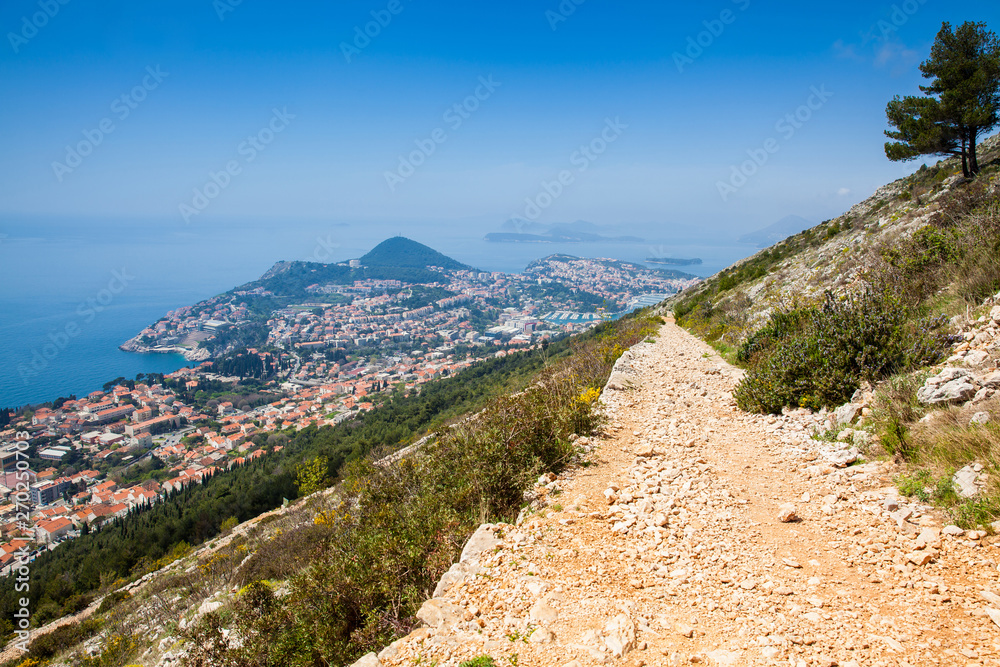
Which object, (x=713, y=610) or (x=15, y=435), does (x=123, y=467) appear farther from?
(x=713, y=610)

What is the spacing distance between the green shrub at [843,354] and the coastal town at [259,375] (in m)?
25.0

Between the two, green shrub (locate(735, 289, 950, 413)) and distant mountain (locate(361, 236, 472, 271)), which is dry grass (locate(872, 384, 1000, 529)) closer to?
green shrub (locate(735, 289, 950, 413))

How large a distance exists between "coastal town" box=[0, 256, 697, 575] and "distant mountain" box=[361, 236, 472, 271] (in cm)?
2075

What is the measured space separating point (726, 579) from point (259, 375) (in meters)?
76.8

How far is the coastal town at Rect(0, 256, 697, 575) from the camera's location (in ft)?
100

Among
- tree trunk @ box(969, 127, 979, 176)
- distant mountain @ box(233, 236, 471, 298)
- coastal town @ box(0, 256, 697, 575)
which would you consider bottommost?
coastal town @ box(0, 256, 697, 575)

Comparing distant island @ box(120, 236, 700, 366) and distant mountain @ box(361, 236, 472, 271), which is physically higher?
distant mountain @ box(361, 236, 472, 271)

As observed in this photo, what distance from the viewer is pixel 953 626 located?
187 cm

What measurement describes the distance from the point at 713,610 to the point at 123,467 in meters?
49.3

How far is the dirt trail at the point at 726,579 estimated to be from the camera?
1.98m

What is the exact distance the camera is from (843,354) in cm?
468

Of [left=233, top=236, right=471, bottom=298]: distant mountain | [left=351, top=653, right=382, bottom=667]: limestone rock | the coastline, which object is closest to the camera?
[left=351, top=653, right=382, bottom=667]: limestone rock

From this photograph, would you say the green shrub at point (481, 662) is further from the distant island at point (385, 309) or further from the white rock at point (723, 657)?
the distant island at point (385, 309)

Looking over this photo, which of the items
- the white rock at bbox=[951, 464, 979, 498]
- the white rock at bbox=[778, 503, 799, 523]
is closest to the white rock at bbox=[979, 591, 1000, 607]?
the white rock at bbox=[951, 464, 979, 498]
